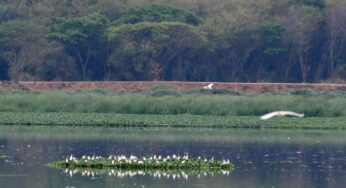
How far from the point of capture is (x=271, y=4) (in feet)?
284

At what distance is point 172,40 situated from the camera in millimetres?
80625

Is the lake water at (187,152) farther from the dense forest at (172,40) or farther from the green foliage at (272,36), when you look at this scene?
the dense forest at (172,40)

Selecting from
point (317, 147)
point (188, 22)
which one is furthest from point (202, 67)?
point (317, 147)

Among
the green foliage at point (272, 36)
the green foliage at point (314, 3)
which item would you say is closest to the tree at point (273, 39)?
the green foliage at point (272, 36)

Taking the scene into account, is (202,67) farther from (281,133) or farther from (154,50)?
(281,133)

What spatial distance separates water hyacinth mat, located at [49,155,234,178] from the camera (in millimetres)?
35375

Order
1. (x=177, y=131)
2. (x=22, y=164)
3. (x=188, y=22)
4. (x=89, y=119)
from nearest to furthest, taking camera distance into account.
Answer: (x=22, y=164), (x=177, y=131), (x=89, y=119), (x=188, y=22)

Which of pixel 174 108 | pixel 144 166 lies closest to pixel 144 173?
pixel 144 166

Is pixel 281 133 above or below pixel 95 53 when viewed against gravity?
below

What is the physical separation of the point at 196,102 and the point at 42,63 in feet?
71.9

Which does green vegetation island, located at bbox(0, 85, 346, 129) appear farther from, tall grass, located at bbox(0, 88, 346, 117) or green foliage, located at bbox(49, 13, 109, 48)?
green foliage, located at bbox(49, 13, 109, 48)

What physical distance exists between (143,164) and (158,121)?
20268mm

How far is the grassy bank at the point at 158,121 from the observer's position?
55.1m

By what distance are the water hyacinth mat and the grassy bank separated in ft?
59.5
